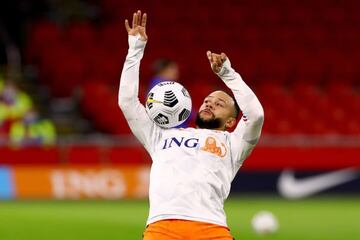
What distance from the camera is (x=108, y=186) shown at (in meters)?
17.4

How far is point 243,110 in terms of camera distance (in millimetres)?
6449

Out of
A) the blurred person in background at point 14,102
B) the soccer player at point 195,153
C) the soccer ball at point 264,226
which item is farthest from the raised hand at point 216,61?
the blurred person in background at point 14,102

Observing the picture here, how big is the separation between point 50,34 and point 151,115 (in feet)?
48.6

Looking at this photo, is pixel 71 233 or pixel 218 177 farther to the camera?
pixel 71 233

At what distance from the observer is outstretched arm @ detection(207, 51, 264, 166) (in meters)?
6.43

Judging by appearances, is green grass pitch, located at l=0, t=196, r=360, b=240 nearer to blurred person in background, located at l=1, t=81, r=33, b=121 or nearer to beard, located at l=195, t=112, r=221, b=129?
blurred person in background, located at l=1, t=81, r=33, b=121

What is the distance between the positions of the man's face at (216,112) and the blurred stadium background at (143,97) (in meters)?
4.94

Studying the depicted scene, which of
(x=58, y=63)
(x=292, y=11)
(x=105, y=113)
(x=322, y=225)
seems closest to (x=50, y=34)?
(x=58, y=63)

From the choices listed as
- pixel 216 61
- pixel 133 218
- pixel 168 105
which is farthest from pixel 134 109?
pixel 133 218

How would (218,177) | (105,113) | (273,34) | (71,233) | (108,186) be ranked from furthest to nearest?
(273,34)
(105,113)
(108,186)
(71,233)
(218,177)

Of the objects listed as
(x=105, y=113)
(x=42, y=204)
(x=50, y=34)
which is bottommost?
(x=42, y=204)

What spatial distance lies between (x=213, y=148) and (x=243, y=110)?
33cm

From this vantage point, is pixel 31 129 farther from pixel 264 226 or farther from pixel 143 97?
pixel 264 226

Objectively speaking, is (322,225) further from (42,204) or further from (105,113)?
(105,113)
